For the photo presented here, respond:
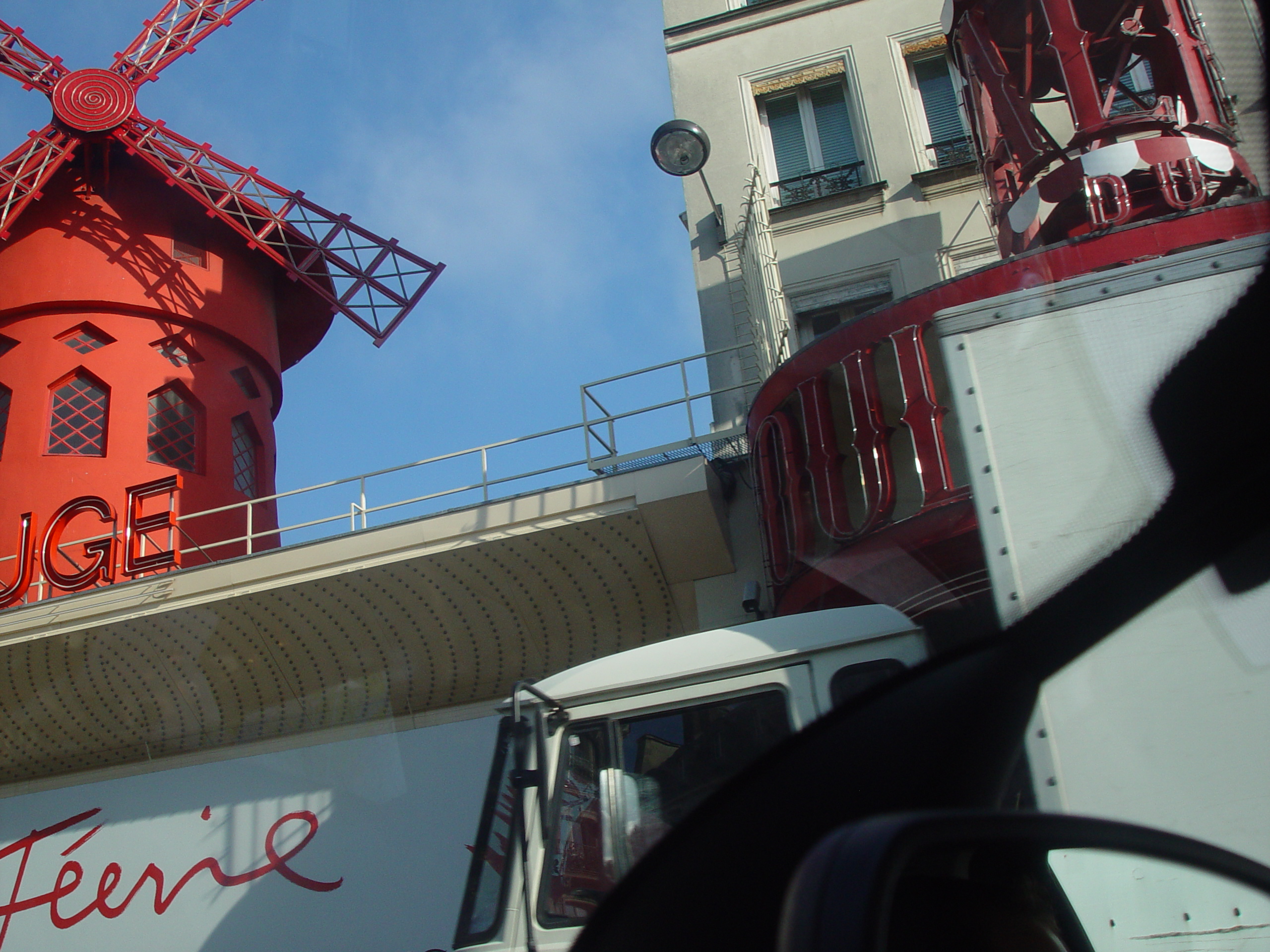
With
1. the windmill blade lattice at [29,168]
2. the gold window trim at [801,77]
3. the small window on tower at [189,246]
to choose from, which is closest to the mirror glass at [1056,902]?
the gold window trim at [801,77]

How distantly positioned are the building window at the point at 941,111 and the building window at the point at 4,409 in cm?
993

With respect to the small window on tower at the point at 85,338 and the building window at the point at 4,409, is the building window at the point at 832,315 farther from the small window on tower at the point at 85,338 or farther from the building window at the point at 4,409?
the building window at the point at 4,409

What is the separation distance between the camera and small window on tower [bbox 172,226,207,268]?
41.1ft

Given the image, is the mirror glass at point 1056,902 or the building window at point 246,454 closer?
the mirror glass at point 1056,902

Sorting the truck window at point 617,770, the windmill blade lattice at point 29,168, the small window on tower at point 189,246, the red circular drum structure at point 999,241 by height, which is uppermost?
the windmill blade lattice at point 29,168

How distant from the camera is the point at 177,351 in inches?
469

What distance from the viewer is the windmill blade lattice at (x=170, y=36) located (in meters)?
14.3

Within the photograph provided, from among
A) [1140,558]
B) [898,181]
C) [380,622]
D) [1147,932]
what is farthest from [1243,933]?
[898,181]

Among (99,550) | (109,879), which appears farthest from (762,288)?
(109,879)

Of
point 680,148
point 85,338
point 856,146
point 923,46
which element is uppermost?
point 923,46

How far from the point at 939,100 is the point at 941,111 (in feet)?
0.45

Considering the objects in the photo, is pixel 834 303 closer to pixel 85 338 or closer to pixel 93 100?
pixel 85 338

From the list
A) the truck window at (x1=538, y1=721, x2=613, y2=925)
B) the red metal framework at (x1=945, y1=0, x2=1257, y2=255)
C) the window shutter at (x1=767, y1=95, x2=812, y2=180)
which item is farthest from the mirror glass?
the window shutter at (x1=767, y1=95, x2=812, y2=180)

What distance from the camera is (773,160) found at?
369 inches
